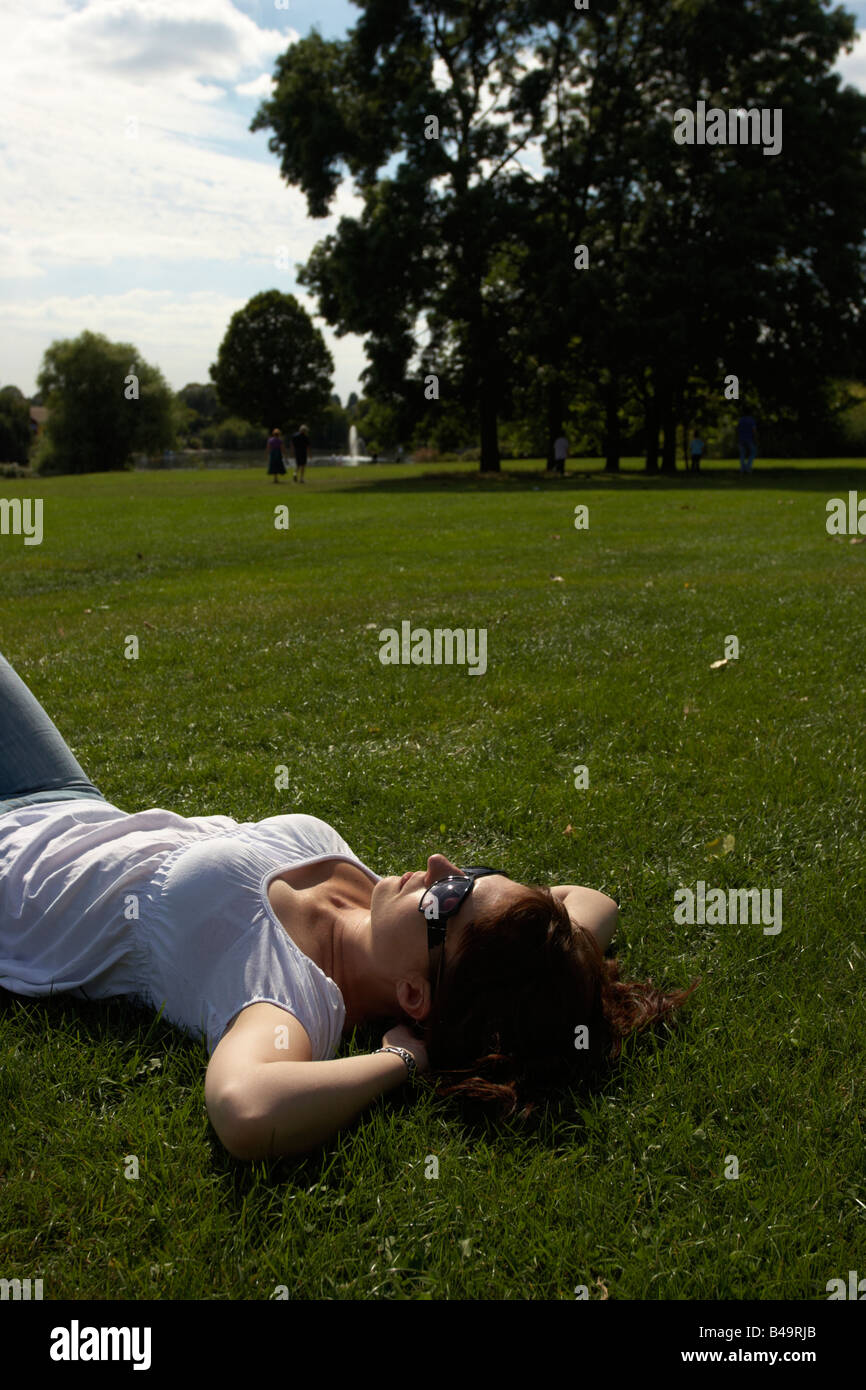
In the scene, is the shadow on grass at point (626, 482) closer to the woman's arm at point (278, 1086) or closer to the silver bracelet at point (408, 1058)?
the silver bracelet at point (408, 1058)

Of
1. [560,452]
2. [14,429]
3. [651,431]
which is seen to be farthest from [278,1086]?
[14,429]

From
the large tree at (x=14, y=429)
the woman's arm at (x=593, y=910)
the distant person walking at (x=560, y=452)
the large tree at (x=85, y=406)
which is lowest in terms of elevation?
the woman's arm at (x=593, y=910)

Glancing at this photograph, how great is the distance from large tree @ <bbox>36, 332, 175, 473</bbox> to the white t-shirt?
67.0 metres

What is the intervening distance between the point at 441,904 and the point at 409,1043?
0.41 m

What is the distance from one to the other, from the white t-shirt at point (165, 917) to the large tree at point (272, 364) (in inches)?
3366

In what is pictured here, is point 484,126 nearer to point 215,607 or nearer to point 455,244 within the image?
point 455,244

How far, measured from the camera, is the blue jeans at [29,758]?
3.73m

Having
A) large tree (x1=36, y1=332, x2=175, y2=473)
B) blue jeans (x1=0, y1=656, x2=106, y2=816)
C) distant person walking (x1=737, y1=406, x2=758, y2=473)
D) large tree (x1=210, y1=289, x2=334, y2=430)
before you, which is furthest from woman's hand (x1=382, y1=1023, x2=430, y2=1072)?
large tree (x1=210, y1=289, x2=334, y2=430)

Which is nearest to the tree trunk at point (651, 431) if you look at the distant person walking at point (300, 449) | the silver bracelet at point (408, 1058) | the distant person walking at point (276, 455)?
the distant person walking at point (300, 449)

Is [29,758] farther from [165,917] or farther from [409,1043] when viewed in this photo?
[409,1043]

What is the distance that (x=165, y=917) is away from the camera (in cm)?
287

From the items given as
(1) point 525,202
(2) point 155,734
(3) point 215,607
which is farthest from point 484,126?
(2) point 155,734

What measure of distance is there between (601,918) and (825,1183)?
1146 millimetres

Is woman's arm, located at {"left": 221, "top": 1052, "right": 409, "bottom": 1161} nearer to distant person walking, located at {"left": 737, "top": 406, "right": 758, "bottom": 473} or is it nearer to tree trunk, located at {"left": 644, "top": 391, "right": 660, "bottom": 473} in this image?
distant person walking, located at {"left": 737, "top": 406, "right": 758, "bottom": 473}
